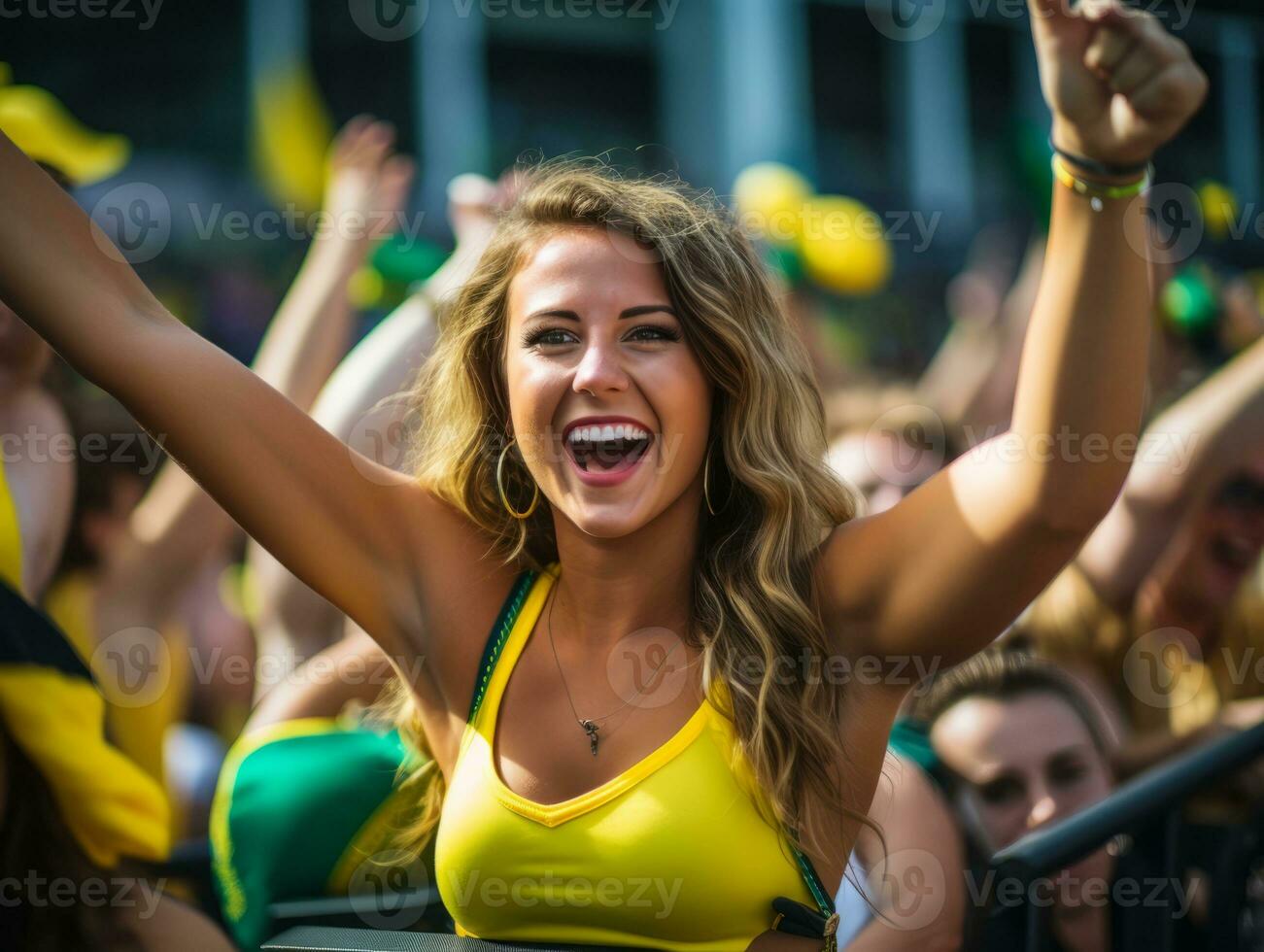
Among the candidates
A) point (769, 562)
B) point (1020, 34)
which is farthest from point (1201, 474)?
point (1020, 34)

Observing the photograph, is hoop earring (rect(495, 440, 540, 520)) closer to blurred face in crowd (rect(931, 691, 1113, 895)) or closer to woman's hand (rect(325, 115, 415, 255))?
blurred face in crowd (rect(931, 691, 1113, 895))

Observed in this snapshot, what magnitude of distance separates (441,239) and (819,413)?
23.2 ft

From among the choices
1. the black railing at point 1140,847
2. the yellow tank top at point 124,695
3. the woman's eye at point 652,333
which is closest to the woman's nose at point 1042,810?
the black railing at point 1140,847

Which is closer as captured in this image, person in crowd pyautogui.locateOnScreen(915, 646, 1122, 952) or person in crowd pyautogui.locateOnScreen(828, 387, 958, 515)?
person in crowd pyautogui.locateOnScreen(915, 646, 1122, 952)

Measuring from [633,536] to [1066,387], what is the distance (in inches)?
26.3

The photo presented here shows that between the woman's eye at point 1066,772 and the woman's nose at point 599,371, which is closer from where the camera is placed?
the woman's nose at point 599,371

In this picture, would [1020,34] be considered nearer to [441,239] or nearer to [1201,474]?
[441,239]

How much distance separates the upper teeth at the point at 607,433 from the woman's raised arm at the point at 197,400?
299mm

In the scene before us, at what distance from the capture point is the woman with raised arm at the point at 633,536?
149cm

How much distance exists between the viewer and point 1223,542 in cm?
319

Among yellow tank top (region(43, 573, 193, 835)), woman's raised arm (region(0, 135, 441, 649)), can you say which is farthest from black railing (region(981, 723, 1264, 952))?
yellow tank top (region(43, 573, 193, 835))

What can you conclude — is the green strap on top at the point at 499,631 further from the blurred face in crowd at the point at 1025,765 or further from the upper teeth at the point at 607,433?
the blurred face in crowd at the point at 1025,765

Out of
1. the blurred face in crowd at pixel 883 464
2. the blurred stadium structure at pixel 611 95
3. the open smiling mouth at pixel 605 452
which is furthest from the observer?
the blurred stadium structure at pixel 611 95

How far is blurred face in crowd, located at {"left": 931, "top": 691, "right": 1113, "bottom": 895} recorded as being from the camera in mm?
2516
